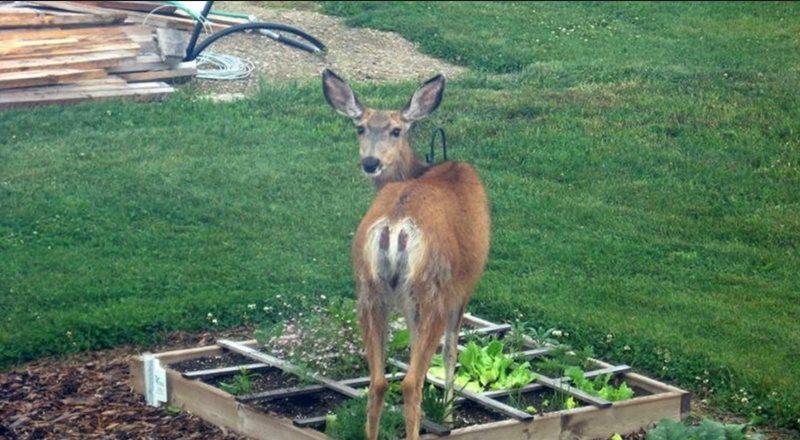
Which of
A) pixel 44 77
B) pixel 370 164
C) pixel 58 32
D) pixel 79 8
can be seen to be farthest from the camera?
pixel 79 8

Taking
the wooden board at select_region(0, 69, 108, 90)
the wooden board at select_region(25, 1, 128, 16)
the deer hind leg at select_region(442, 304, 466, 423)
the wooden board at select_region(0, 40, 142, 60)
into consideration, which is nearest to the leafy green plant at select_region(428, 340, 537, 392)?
the deer hind leg at select_region(442, 304, 466, 423)

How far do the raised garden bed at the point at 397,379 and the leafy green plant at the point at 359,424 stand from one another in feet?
0.28

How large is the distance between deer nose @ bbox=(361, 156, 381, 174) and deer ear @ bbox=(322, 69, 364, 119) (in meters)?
0.48

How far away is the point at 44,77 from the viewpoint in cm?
1411

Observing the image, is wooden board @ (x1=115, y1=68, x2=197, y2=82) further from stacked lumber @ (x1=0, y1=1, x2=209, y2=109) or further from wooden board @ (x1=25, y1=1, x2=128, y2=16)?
wooden board @ (x1=25, y1=1, x2=128, y2=16)

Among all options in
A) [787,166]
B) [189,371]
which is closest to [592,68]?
[787,166]

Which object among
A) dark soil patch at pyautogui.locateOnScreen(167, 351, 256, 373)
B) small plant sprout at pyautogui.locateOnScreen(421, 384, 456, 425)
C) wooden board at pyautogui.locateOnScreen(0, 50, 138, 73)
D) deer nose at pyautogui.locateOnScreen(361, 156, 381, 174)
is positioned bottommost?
dark soil patch at pyautogui.locateOnScreen(167, 351, 256, 373)

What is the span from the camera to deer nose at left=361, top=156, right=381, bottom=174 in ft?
26.5

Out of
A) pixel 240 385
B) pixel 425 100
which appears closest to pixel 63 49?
pixel 425 100

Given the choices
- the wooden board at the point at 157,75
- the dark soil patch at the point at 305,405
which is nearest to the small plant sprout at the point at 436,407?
the dark soil patch at the point at 305,405

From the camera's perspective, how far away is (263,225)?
36.7 ft

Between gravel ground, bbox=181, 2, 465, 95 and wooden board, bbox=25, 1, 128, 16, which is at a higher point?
wooden board, bbox=25, 1, 128, 16

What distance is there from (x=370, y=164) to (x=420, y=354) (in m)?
1.78

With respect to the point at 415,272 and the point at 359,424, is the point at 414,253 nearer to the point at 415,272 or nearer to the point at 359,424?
the point at 415,272
